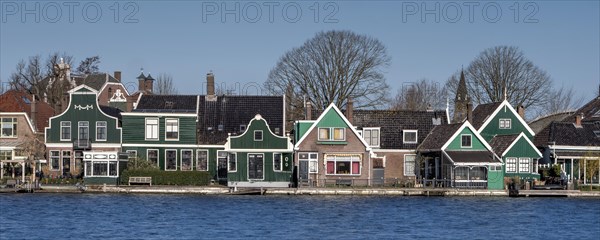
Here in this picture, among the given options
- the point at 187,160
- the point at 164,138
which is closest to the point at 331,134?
the point at 187,160

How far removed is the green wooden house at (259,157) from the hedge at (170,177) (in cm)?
205

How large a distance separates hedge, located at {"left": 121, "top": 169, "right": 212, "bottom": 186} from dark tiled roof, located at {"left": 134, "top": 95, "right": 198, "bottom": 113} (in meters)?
6.89

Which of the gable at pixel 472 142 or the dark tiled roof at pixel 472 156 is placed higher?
the gable at pixel 472 142

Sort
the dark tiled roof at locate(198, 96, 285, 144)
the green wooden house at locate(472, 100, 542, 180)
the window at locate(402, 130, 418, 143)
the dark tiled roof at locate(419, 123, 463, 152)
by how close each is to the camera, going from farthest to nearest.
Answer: the window at locate(402, 130, 418, 143) → the dark tiled roof at locate(198, 96, 285, 144) → the dark tiled roof at locate(419, 123, 463, 152) → the green wooden house at locate(472, 100, 542, 180)

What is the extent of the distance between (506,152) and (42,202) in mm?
29593

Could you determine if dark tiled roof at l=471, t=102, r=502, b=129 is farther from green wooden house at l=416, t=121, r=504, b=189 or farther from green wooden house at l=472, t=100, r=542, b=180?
green wooden house at l=416, t=121, r=504, b=189

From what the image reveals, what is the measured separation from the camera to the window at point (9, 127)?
7738 centimetres

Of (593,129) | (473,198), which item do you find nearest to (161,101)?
(473,198)

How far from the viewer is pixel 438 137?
243 ft

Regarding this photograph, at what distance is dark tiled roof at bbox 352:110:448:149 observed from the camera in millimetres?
76000

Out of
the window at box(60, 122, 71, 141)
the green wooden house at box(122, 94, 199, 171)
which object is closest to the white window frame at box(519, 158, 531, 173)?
the green wooden house at box(122, 94, 199, 171)

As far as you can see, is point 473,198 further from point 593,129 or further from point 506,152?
point 593,129

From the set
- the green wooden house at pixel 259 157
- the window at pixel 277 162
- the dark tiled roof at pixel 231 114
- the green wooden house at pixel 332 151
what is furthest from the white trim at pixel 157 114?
the green wooden house at pixel 332 151

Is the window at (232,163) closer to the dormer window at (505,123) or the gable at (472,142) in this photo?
the gable at (472,142)
